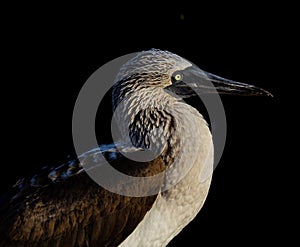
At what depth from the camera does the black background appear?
5.64 m

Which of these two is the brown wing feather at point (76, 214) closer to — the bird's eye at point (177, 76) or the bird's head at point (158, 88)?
the bird's head at point (158, 88)

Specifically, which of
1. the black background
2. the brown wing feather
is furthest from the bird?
the black background

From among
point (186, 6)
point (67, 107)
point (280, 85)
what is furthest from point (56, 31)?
point (280, 85)

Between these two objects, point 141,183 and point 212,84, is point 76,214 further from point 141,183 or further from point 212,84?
point 212,84

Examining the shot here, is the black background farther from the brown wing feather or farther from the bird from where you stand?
the brown wing feather

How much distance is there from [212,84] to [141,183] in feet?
2.54

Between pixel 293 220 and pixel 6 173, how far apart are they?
251cm

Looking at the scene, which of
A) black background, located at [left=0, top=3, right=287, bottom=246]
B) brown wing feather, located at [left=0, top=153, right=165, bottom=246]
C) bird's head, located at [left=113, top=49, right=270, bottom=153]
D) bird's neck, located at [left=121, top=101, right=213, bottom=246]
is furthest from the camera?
black background, located at [left=0, top=3, right=287, bottom=246]

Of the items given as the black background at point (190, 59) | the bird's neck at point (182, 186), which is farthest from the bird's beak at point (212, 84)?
the black background at point (190, 59)

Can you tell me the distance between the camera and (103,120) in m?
6.09

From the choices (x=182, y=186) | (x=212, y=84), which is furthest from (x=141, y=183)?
(x=212, y=84)

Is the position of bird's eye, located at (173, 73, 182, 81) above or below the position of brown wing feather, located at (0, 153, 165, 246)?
above

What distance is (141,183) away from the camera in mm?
3877

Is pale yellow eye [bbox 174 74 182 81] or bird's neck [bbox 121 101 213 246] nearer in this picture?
bird's neck [bbox 121 101 213 246]
